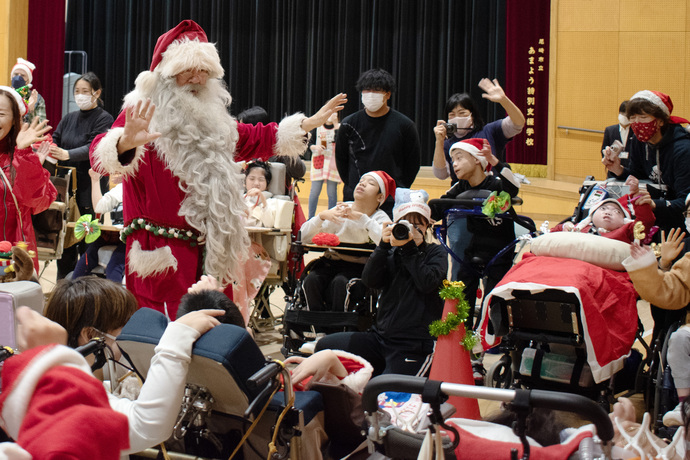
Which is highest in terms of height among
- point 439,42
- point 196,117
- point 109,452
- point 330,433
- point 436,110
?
point 439,42

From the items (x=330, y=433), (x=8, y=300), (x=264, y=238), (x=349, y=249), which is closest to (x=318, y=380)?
(x=330, y=433)

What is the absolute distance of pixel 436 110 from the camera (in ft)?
35.0

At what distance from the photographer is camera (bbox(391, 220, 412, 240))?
3404mm

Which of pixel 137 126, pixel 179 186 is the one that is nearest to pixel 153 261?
pixel 179 186

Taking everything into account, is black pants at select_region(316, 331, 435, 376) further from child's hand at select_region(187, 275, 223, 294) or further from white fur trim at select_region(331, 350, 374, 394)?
child's hand at select_region(187, 275, 223, 294)

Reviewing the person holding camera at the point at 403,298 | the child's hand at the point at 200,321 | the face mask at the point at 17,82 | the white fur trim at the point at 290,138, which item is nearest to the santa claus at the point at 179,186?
the white fur trim at the point at 290,138

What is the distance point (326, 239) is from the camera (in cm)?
414

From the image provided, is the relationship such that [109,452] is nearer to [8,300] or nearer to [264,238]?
[8,300]

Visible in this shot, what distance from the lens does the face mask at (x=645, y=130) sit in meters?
3.69

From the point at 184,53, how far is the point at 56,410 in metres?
2.40

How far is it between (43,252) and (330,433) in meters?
3.57

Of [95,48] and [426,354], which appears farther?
[95,48]

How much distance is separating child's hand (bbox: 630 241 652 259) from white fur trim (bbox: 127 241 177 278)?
179cm

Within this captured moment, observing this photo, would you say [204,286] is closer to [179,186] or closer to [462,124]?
[179,186]
